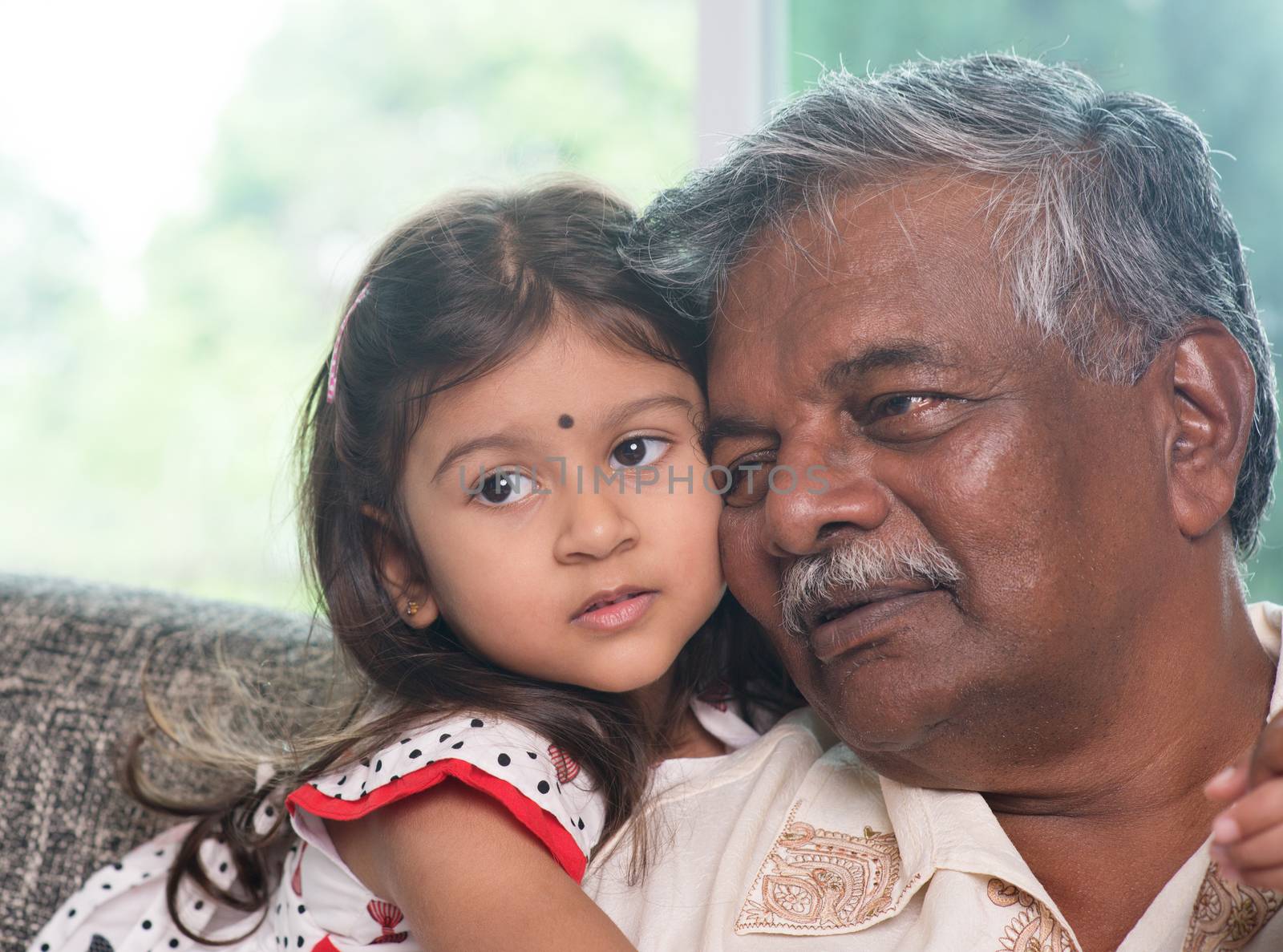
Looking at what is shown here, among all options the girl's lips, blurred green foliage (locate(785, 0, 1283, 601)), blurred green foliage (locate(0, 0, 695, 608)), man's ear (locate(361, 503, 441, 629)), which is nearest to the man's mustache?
the girl's lips

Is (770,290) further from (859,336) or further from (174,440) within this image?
(174,440)

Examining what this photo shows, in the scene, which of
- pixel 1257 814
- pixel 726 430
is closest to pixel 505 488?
pixel 726 430

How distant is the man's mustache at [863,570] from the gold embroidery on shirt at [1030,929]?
36 centimetres

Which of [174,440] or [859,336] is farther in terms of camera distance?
[174,440]

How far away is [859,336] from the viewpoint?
136 cm

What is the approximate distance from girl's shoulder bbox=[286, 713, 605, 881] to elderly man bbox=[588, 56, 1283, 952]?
19cm

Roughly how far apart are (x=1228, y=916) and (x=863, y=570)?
0.52 m

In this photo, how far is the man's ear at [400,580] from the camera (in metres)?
1.70

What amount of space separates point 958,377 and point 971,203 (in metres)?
0.21

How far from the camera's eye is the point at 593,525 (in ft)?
4.93

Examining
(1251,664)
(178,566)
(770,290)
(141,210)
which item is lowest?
(178,566)

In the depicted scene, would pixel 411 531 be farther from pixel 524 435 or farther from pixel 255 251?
pixel 255 251

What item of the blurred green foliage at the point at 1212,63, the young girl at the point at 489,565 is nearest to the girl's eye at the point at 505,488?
the young girl at the point at 489,565

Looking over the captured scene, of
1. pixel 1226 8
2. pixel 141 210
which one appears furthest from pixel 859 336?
pixel 141 210
